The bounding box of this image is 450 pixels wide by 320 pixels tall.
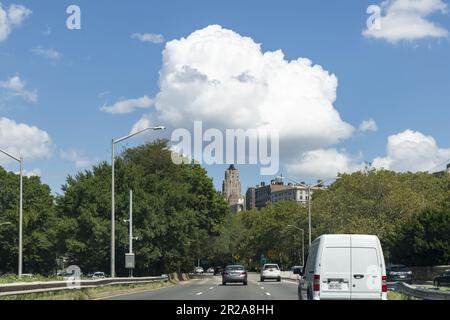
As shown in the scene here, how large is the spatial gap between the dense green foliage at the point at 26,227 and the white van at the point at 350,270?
77759mm

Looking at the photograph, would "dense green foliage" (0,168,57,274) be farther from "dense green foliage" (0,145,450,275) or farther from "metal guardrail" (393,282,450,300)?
"metal guardrail" (393,282,450,300)

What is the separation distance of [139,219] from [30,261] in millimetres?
37188

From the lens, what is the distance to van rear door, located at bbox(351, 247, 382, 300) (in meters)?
20.2

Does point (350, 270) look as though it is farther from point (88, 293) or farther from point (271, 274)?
point (271, 274)

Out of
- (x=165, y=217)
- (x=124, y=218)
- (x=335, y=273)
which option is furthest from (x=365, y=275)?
(x=165, y=217)

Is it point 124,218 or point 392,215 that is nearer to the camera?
point 124,218

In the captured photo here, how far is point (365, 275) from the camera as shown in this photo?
20.2 meters

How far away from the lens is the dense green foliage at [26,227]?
97.1 metres

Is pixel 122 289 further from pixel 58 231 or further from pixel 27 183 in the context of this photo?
pixel 27 183

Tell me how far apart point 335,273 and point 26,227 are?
84132 mm

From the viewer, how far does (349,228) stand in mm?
87562

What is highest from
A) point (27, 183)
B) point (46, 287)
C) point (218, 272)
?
point (27, 183)

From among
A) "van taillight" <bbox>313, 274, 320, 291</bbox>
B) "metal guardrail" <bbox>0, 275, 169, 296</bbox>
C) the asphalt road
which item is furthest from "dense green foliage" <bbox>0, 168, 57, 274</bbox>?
"van taillight" <bbox>313, 274, 320, 291</bbox>
